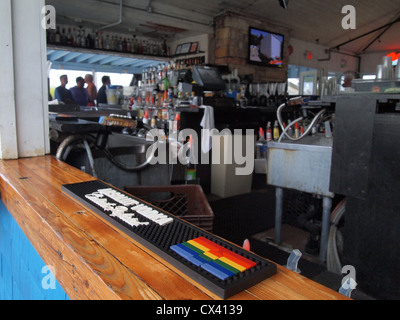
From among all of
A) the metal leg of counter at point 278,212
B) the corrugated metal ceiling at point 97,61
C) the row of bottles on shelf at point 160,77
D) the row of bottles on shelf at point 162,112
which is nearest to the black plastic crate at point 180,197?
the metal leg of counter at point 278,212

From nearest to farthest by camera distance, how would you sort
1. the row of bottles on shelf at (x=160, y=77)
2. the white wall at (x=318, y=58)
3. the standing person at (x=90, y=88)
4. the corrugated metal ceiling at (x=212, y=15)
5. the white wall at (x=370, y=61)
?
the row of bottles on shelf at (x=160, y=77), the corrugated metal ceiling at (x=212, y=15), the standing person at (x=90, y=88), the white wall at (x=318, y=58), the white wall at (x=370, y=61)

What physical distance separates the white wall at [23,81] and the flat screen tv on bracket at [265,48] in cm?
549

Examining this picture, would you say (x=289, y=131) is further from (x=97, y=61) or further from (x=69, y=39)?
(x=97, y=61)

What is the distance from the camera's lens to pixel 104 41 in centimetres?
696

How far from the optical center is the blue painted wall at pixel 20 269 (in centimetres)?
113

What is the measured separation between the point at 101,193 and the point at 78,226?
286 millimetres

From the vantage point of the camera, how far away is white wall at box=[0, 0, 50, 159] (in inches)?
69.0

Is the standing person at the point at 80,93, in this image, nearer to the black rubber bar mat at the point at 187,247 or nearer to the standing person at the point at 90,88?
the standing person at the point at 90,88

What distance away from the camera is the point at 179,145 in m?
3.34

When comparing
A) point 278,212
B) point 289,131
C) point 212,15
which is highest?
point 212,15

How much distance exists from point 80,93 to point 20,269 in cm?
511

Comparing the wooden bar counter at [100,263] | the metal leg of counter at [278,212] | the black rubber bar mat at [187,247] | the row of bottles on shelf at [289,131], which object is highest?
the row of bottles on shelf at [289,131]

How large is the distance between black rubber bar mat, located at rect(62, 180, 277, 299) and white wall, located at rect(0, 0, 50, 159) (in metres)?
0.93

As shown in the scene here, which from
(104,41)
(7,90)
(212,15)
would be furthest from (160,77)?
(104,41)
